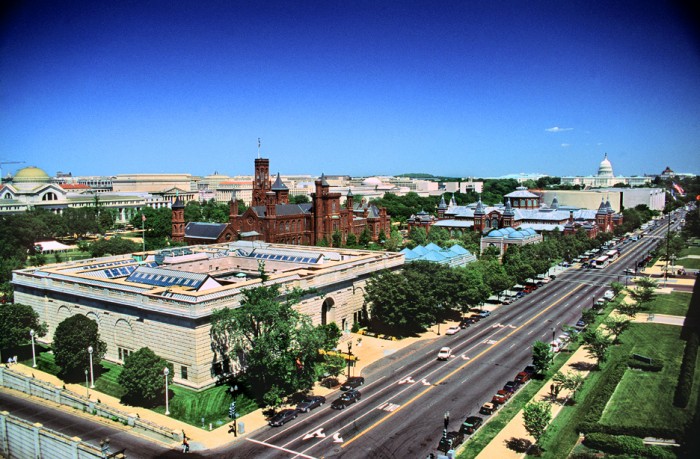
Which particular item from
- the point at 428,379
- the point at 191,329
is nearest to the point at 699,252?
the point at 428,379

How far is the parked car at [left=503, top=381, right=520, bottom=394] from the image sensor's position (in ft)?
150

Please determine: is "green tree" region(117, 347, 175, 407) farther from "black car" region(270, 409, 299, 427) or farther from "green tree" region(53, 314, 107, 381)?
"black car" region(270, 409, 299, 427)

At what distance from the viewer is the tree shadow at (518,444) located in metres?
36.1

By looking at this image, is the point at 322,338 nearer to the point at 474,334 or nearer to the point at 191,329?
the point at 191,329

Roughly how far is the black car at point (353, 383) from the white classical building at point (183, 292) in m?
10.9

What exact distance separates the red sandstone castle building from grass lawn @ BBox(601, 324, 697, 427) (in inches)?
2817

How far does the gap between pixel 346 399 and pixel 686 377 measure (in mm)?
26391

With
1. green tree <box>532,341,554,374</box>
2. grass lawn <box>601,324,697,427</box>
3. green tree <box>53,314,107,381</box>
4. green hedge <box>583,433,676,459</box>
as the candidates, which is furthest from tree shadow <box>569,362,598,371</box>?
green tree <box>53,314,107,381</box>

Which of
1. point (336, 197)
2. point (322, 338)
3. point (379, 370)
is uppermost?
point (336, 197)

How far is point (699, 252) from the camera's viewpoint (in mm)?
91312

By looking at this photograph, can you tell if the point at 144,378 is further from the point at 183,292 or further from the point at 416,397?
the point at 416,397

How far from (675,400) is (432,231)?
94920 millimetres

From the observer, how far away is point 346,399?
44.1 m

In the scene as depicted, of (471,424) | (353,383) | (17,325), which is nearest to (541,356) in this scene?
(471,424)
